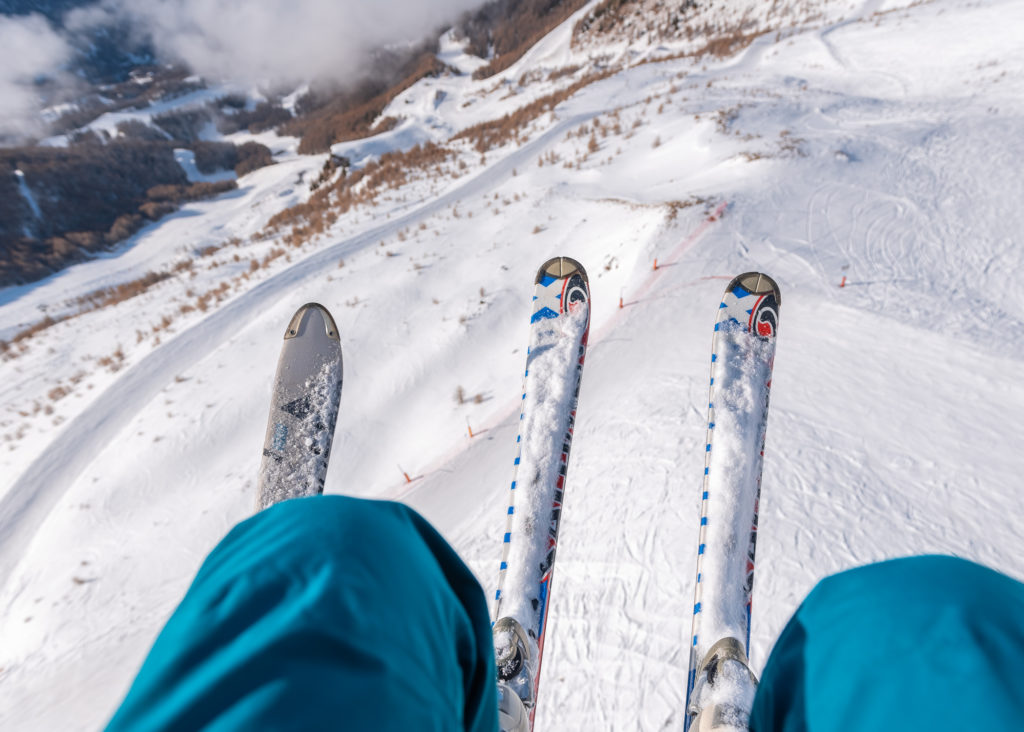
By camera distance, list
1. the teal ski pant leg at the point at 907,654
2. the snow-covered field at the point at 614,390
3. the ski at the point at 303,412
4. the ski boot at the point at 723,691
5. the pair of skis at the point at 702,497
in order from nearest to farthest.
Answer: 1. the teal ski pant leg at the point at 907,654
2. the ski boot at the point at 723,691
3. the pair of skis at the point at 702,497
4. the snow-covered field at the point at 614,390
5. the ski at the point at 303,412

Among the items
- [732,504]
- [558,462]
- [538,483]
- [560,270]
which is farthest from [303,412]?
[732,504]

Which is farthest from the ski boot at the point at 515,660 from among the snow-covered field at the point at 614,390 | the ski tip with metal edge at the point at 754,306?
the ski tip with metal edge at the point at 754,306

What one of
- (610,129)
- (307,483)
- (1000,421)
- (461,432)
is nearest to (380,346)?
(461,432)

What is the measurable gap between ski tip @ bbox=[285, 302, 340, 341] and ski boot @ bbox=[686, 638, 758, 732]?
15.7ft

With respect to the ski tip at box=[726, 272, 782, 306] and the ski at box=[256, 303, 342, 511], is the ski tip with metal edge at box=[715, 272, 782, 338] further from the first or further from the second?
the ski at box=[256, 303, 342, 511]

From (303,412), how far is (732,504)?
172 inches

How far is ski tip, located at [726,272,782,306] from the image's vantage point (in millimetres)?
4426

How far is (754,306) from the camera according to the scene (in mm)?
4398

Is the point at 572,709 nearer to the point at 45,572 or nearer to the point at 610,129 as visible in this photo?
the point at 45,572

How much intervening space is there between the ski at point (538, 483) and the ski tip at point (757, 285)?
163 centimetres

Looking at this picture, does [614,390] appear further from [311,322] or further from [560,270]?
[311,322]

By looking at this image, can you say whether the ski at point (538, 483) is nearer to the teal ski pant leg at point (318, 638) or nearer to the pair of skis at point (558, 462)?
the pair of skis at point (558, 462)

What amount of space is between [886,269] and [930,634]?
7.64 metres

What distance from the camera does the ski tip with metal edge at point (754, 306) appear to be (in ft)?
14.3
